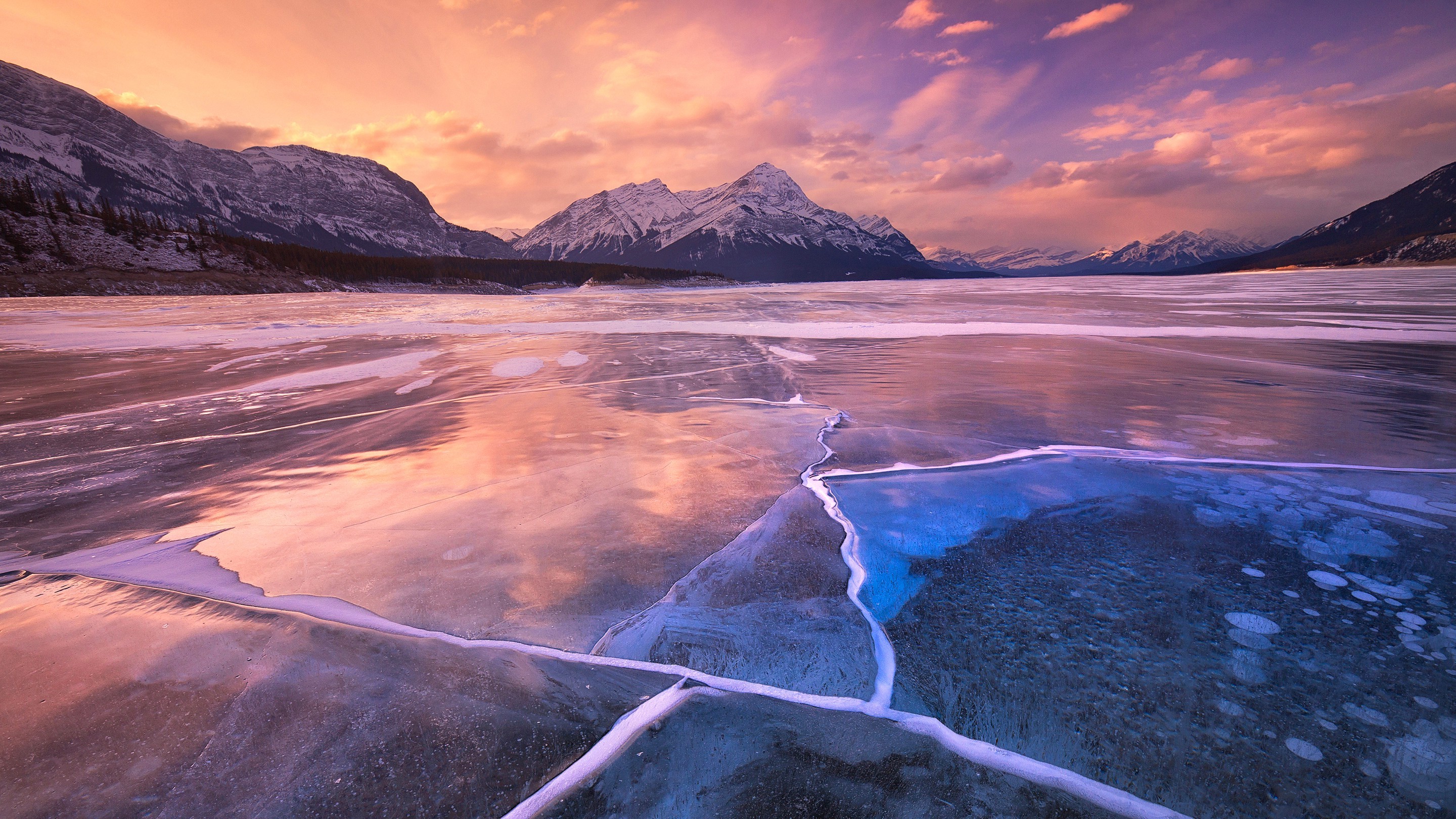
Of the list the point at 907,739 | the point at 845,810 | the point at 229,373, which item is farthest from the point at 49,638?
the point at 229,373

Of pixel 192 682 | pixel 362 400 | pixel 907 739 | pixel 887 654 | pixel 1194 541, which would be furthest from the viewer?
pixel 362 400

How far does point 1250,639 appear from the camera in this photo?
7.24 ft

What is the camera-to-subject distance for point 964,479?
13.3 ft

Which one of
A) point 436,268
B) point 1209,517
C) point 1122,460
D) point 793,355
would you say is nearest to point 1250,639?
point 1209,517

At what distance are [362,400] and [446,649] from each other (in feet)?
20.2

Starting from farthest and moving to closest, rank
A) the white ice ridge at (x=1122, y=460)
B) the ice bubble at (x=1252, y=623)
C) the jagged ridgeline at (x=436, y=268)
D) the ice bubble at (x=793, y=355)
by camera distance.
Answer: the jagged ridgeline at (x=436, y=268) → the ice bubble at (x=793, y=355) → the white ice ridge at (x=1122, y=460) → the ice bubble at (x=1252, y=623)

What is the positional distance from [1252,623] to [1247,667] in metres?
0.40

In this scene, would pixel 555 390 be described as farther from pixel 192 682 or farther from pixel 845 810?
pixel 845 810

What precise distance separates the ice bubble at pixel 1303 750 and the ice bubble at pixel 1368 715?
0.86 feet

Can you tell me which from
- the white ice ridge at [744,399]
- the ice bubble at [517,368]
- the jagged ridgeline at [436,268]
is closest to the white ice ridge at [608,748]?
the white ice ridge at [744,399]

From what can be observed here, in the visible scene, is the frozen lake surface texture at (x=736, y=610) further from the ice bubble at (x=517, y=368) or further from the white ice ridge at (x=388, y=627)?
the ice bubble at (x=517, y=368)

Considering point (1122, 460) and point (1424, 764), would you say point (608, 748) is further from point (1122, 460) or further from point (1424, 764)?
point (1122, 460)

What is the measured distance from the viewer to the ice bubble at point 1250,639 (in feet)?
7.08

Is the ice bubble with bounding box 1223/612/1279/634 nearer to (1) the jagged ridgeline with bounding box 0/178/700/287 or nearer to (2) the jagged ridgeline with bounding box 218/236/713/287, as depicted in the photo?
(1) the jagged ridgeline with bounding box 0/178/700/287
